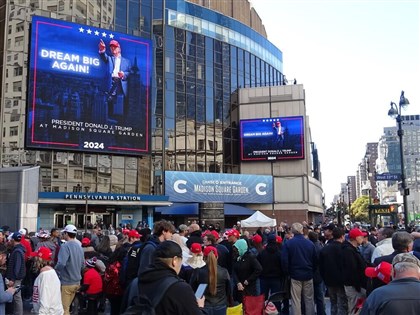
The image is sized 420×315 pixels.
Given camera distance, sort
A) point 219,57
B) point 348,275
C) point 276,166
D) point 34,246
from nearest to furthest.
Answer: point 348,275 → point 34,246 → point 276,166 → point 219,57

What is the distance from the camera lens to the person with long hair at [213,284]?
653cm

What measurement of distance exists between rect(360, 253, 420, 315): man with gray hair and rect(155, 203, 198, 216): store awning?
35.3m

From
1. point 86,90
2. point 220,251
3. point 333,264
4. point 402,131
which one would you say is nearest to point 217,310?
point 220,251

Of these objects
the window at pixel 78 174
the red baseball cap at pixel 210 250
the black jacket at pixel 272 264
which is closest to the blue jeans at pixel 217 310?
the red baseball cap at pixel 210 250

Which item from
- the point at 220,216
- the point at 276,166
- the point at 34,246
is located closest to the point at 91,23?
the point at 220,216

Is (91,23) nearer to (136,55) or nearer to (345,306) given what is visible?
(136,55)

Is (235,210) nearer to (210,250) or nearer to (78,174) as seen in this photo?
(78,174)

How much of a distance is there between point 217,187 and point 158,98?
393 inches

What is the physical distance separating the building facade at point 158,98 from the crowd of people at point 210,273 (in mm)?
18394

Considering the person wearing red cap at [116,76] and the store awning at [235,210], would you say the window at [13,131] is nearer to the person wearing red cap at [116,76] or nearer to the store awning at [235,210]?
the person wearing red cap at [116,76]

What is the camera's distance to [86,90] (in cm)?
3056

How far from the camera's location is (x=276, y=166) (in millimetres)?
45000

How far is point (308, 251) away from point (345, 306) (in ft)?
4.30

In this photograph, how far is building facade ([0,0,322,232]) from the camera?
33281mm
